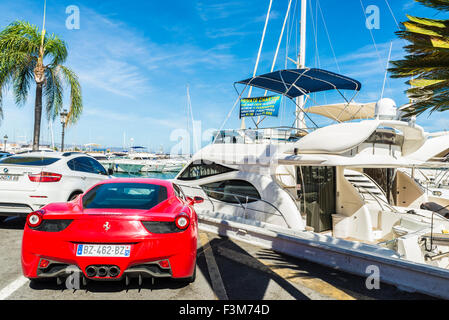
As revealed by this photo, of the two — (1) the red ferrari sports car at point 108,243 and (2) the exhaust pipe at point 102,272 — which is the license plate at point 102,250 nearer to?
(1) the red ferrari sports car at point 108,243

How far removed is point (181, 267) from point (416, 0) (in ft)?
18.9

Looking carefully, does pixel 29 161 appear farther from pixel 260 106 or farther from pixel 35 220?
pixel 260 106

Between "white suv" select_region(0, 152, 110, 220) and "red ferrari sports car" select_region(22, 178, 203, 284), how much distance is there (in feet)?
8.57

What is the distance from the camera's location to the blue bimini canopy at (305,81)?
29.1ft

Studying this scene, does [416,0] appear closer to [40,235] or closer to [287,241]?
[287,241]

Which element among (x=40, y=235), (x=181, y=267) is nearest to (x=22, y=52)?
(x=40, y=235)

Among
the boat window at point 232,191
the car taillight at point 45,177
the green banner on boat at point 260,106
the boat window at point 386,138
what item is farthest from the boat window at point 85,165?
the boat window at point 386,138

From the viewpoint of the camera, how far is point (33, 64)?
40.8ft

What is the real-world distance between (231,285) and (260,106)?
23.8 ft

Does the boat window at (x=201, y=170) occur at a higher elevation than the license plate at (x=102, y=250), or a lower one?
higher

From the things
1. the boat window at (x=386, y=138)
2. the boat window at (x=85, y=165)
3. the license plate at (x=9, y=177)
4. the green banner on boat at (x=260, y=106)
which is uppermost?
the green banner on boat at (x=260, y=106)

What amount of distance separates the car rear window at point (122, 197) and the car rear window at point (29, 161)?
269cm

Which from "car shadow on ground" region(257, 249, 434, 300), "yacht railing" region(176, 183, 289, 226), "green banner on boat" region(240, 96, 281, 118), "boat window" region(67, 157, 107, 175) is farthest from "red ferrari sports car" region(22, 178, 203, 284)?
"green banner on boat" region(240, 96, 281, 118)

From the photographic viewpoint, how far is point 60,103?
13523mm
